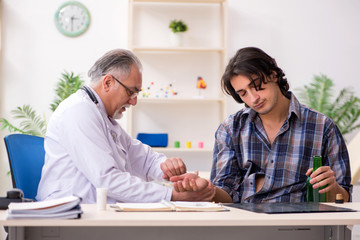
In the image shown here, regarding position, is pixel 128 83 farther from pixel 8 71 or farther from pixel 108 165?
pixel 8 71

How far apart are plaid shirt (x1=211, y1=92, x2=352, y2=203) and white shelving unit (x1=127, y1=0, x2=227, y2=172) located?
8.36 feet

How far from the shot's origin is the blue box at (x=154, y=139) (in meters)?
4.71

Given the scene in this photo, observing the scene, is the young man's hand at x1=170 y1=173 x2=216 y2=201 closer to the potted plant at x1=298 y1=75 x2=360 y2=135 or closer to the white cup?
the white cup

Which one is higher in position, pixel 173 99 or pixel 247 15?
pixel 247 15

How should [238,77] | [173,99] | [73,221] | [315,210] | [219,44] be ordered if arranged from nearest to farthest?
[73,221] < [315,210] < [238,77] < [173,99] < [219,44]

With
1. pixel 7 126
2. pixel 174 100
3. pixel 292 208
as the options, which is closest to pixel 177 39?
pixel 174 100

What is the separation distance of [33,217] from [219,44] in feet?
12.7

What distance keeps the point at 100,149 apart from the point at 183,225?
2.25 ft

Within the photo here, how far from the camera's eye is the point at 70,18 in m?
4.92

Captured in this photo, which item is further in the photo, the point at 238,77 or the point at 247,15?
the point at 247,15

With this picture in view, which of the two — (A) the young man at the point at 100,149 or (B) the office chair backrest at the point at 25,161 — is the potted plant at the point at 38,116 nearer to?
(A) the young man at the point at 100,149

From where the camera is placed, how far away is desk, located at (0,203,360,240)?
1.40 meters

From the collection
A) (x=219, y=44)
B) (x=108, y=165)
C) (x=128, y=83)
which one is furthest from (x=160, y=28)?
(x=108, y=165)

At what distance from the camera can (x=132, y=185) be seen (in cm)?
193
